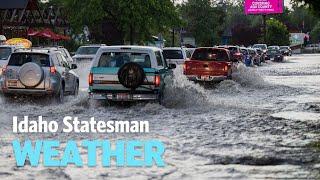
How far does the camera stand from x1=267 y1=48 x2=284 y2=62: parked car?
222 ft

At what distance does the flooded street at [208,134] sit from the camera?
28.3ft

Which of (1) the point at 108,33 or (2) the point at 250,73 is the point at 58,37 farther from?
(2) the point at 250,73

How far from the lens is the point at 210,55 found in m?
25.2

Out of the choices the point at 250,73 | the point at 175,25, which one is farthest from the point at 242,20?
the point at 250,73

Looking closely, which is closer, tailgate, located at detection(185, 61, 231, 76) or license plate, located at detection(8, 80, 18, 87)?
license plate, located at detection(8, 80, 18, 87)

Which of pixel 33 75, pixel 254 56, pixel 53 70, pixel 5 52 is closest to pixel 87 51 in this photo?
pixel 5 52

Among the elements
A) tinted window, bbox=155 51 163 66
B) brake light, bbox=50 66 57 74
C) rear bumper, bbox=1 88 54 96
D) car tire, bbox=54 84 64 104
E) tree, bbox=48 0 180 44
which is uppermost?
tree, bbox=48 0 180 44

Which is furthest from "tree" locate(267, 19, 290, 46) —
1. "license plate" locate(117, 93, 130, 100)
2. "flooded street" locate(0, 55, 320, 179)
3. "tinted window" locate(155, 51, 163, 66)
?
"license plate" locate(117, 93, 130, 100)

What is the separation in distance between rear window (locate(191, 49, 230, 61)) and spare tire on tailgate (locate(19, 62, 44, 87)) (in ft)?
30.5

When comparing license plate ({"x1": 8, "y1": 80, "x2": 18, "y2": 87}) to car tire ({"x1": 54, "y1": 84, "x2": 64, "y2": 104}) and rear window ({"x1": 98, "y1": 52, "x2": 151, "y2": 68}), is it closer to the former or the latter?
car tire ({"x1": 54, "y1": 84, "x2": 64, "y2": 104})

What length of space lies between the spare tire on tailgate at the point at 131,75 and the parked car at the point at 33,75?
2.49m

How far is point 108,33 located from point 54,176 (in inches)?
1865

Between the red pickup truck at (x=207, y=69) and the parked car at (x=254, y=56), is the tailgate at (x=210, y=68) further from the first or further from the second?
the parked car at (x=254, y=56)

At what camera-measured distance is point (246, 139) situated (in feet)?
38.2
